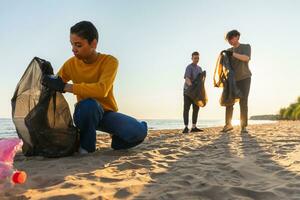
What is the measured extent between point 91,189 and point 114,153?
1.60m

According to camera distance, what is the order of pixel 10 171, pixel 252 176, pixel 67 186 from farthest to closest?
pixel 252 176 → pixel 67 186 → pixel 10 171

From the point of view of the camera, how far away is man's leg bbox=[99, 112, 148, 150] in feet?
12.3

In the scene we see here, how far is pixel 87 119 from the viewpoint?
3.60m

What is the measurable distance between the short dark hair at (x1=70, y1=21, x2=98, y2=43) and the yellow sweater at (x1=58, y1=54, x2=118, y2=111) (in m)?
0.29

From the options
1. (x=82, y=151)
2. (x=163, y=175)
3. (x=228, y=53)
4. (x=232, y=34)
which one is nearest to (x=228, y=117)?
(x=228, y=53)

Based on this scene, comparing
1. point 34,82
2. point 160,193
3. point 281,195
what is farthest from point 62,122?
point 281,195

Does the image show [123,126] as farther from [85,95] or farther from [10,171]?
[10,171]

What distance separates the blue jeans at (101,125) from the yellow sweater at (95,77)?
0.33ft

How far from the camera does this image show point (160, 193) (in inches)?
89.3

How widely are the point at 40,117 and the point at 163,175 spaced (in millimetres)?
1297

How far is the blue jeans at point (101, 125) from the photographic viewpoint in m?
3.57

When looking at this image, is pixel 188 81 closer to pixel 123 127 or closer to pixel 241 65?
pixel 241 65

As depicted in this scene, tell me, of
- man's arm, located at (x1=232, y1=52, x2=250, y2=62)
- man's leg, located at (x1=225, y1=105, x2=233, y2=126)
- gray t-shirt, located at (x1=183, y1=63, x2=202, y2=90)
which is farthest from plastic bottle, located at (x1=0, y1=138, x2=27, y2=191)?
gray t-shirt, located at (x1=183, y1=63, x2=202, y2=90)

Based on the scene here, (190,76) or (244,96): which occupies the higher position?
(190,76)
